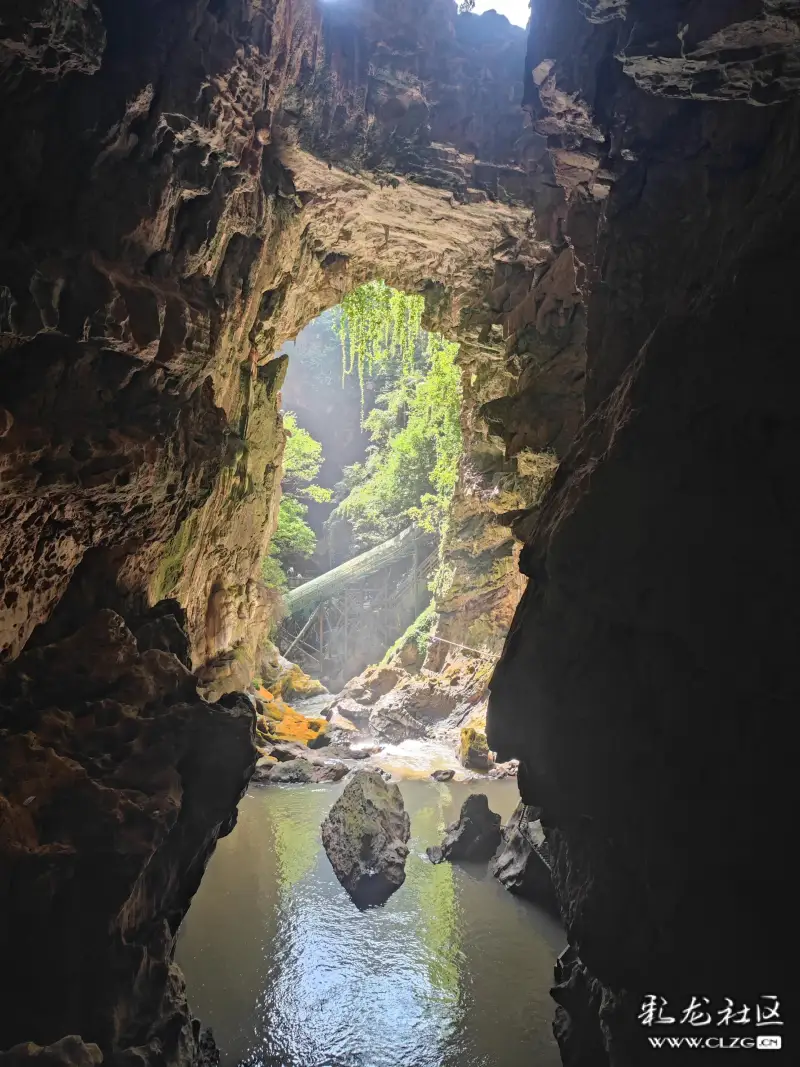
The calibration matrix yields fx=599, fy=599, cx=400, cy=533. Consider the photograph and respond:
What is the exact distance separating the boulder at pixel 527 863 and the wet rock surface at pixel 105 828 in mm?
4373

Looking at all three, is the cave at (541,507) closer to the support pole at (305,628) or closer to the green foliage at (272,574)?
the green foliage at (272,574)

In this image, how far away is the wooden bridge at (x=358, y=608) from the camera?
23422mm

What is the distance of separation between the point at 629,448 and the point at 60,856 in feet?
15.8

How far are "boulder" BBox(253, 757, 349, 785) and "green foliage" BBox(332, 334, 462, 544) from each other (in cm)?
804

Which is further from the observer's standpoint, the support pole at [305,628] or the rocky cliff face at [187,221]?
the support pole at [305,628]

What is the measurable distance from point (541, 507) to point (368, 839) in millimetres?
5879

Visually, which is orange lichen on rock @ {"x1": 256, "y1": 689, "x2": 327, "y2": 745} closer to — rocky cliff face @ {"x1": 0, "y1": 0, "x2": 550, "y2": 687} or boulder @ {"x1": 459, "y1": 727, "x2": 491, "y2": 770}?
boulder @ {"x1": 459, "y1": 727, "x2": 491, "y2": 770}

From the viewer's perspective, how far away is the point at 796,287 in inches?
118

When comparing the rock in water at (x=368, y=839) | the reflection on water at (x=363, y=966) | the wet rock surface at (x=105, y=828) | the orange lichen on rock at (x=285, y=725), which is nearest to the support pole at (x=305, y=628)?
the orange lichen on rock at (x=285, y=725)

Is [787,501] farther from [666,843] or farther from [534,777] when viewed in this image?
[534,777]

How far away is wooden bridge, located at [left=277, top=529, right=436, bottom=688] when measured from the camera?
23.4m

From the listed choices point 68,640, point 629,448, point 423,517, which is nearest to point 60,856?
point 68,640

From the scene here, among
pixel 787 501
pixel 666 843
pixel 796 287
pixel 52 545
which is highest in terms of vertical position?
pixel 796 287

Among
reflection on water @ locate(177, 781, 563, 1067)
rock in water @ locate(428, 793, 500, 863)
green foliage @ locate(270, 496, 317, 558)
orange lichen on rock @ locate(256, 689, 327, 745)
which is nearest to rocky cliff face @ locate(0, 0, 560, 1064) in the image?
reflection on water @ locate(177, 781, 563, 1067)
